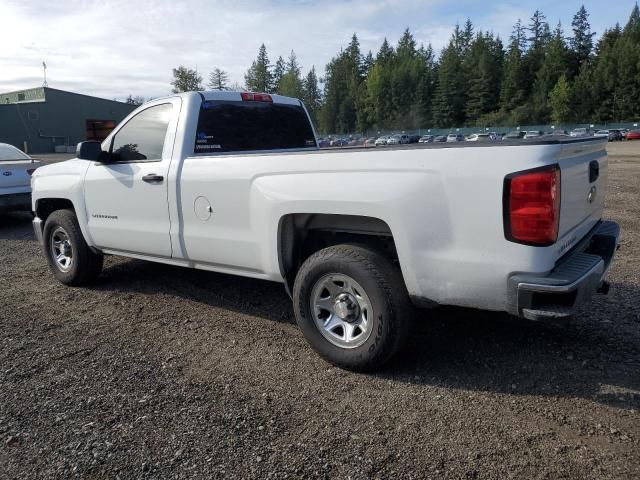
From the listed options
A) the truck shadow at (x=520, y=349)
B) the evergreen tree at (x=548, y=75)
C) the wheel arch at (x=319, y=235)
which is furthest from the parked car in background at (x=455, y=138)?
the evergreen tree at (x=548, y=75)

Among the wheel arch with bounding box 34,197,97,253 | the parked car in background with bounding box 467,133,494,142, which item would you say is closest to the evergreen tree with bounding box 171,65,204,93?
the parked car in background with bounding box 467,133,494,142

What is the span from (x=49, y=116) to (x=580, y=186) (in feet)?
221

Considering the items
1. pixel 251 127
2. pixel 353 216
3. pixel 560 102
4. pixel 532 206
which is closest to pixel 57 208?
pixel 251 127

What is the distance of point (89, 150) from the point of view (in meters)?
4.98

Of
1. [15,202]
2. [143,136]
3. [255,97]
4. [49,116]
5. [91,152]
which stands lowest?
[15,202]

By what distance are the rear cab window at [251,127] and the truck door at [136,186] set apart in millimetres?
295

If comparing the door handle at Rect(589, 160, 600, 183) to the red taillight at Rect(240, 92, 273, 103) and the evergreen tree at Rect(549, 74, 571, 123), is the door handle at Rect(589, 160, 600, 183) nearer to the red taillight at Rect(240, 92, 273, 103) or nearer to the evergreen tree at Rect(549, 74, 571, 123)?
the red taillight at Rect(240, 92, 273, 103)

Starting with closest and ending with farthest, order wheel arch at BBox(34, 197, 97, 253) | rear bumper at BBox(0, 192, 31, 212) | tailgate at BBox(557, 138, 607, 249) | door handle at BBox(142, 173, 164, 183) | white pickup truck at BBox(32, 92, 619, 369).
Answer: white pickup truck at BBox(32, 92, 619, 369) < tailgate at BBox(557, 138, 607, 249) < door handle at BBox(142, 173, 164, 183) < wheel arch at BBox(34, 197, 97, 253) < rear bumper at BBox(0, 192, 31, 212)

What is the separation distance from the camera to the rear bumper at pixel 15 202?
9.73 meters

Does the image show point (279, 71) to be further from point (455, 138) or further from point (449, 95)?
point (455, 138)

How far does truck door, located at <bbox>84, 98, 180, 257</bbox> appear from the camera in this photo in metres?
4.69

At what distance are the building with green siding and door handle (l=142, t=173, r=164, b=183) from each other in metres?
55.5

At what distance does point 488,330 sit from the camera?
4.32 m

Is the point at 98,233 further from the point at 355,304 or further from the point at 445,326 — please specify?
the point at 445,326
